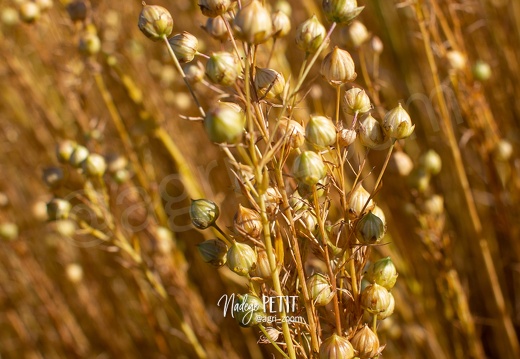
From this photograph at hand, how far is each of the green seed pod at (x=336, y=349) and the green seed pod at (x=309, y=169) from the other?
5.9 inches

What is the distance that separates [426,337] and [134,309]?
97 cm

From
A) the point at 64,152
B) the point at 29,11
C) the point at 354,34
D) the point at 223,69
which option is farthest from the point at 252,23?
the point at 29,11

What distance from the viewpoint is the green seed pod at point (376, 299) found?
1.82ft

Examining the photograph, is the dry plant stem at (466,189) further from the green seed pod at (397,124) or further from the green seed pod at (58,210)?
the green seed pod at (58,210)

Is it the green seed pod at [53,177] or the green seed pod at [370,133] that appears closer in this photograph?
the green seed pod at [370,133]

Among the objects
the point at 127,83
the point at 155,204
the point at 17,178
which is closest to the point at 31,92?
the point at 127,83

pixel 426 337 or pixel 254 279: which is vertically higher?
pixel 254 279

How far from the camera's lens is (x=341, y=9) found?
0.57m

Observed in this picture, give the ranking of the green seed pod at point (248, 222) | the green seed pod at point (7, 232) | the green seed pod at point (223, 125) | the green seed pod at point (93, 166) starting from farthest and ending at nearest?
the green seed pod at point (7, 232)
the green seed pod at point (93, 166)
the green seed pod at point (248, 222)
the green seed pod at point (223, 125)

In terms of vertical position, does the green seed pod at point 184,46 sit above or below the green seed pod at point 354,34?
below

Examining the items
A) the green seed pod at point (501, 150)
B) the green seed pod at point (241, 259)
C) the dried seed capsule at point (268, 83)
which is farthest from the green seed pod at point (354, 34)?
the green seed pod at point (241, 259)

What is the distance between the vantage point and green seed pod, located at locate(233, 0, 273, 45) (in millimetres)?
475

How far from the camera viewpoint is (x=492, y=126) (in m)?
1.11

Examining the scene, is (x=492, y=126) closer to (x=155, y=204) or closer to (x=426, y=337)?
(x=426, y=337)
